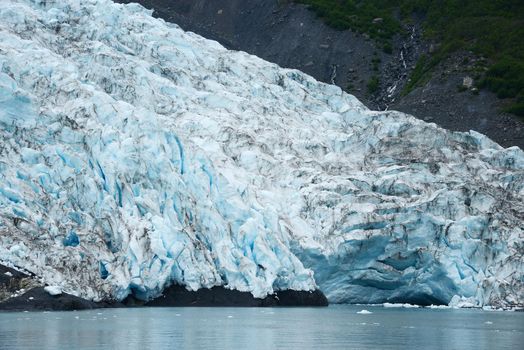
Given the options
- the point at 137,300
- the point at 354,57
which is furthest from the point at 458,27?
the point at 137,300

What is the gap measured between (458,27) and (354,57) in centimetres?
714

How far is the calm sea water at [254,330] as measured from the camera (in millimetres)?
18102

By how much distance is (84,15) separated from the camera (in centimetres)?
3744

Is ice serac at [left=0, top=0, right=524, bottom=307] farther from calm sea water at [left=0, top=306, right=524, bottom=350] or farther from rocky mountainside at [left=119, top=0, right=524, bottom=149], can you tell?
rocky mountainside at [left=119, top=0, right=524, bottom=149]

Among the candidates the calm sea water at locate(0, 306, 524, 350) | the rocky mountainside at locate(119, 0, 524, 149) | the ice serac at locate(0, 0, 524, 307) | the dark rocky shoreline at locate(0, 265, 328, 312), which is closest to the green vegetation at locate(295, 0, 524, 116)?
the rocky mountainside at locate(119, 0, 524, 149)

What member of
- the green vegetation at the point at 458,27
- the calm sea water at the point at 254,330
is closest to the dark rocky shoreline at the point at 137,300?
the calm sea water at the point at 254,330

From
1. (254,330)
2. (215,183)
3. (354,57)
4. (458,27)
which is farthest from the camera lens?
(354,57)

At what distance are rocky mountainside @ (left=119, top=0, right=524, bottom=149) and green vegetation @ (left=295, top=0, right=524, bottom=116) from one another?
696 millimetres

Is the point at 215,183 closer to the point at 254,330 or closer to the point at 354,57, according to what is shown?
the point at 254,330

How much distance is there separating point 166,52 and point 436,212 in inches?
539

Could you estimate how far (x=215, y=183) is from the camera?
29.5 meters

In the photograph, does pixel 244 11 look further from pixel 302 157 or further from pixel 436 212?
pixel 436 212

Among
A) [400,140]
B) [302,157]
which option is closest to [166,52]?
[302,157]

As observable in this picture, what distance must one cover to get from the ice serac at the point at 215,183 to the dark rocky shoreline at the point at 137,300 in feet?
0.99
